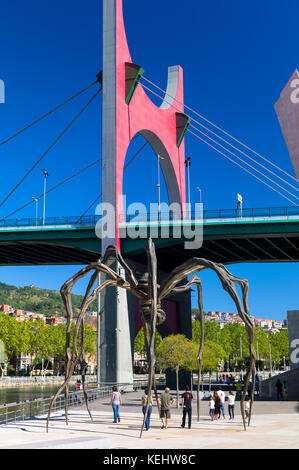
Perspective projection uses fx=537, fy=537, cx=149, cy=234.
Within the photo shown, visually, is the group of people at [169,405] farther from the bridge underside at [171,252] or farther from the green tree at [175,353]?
the bridge underside at [171,252]

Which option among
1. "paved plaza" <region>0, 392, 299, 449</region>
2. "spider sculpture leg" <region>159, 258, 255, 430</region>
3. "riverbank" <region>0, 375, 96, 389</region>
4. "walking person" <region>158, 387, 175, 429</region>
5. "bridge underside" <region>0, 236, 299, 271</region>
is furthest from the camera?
"riverbank" <region>0, 375, 96, 389</region>

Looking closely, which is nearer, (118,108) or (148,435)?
(148,435)

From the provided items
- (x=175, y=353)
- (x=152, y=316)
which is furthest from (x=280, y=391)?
(x=152, y=316)

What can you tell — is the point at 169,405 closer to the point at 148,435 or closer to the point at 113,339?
the point at 148,435

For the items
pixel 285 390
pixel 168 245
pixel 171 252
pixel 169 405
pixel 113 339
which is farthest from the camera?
pixel 171 252

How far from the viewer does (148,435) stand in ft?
46.5

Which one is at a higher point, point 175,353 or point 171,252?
point 171,252

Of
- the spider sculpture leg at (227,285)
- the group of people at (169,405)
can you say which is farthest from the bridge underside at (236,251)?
the spider sculpture leg at (227,285)

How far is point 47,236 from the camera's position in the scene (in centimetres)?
4553

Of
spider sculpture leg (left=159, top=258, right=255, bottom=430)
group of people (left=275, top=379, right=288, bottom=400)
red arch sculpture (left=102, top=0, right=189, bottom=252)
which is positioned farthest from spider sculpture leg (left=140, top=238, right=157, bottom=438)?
red arch sculpture (left=102, top=0, right=189, bottom=252)

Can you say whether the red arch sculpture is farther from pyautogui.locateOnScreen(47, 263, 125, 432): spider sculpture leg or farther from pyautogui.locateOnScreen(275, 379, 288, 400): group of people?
pyautogui.locateOnScreen(47, 263, 125, 432): spider sculpture leg

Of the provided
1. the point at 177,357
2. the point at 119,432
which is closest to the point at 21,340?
the point at 177,357

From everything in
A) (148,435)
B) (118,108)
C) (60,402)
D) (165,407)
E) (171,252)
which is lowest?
(60,402)

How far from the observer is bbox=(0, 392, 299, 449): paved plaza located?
40.1 ft
